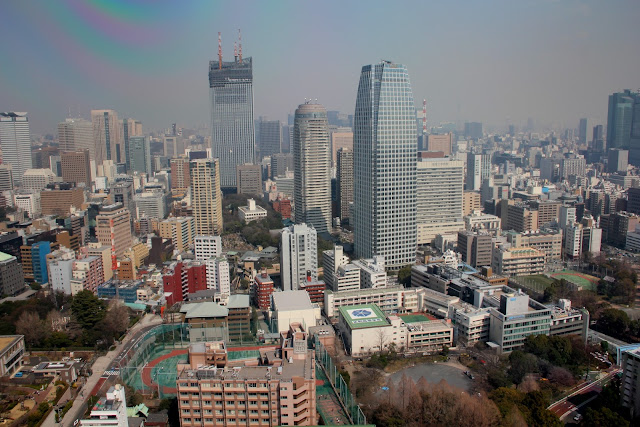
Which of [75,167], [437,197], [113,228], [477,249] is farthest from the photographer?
[75,167]

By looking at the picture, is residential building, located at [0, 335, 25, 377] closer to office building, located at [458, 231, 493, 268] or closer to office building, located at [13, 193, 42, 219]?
office building, located at [458, 231, 493, 268]

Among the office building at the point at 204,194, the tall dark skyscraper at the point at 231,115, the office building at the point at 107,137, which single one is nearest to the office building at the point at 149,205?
the office building at the point at 204,194

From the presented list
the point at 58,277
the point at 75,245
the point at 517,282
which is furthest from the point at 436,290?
the point at 75,245

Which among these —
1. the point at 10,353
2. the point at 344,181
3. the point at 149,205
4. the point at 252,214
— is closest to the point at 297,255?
the point at 10,353

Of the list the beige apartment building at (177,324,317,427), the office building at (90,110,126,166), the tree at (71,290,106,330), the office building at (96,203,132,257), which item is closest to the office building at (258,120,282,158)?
the office building at (90,110,126,166)

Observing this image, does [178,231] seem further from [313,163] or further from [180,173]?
[180,173]
